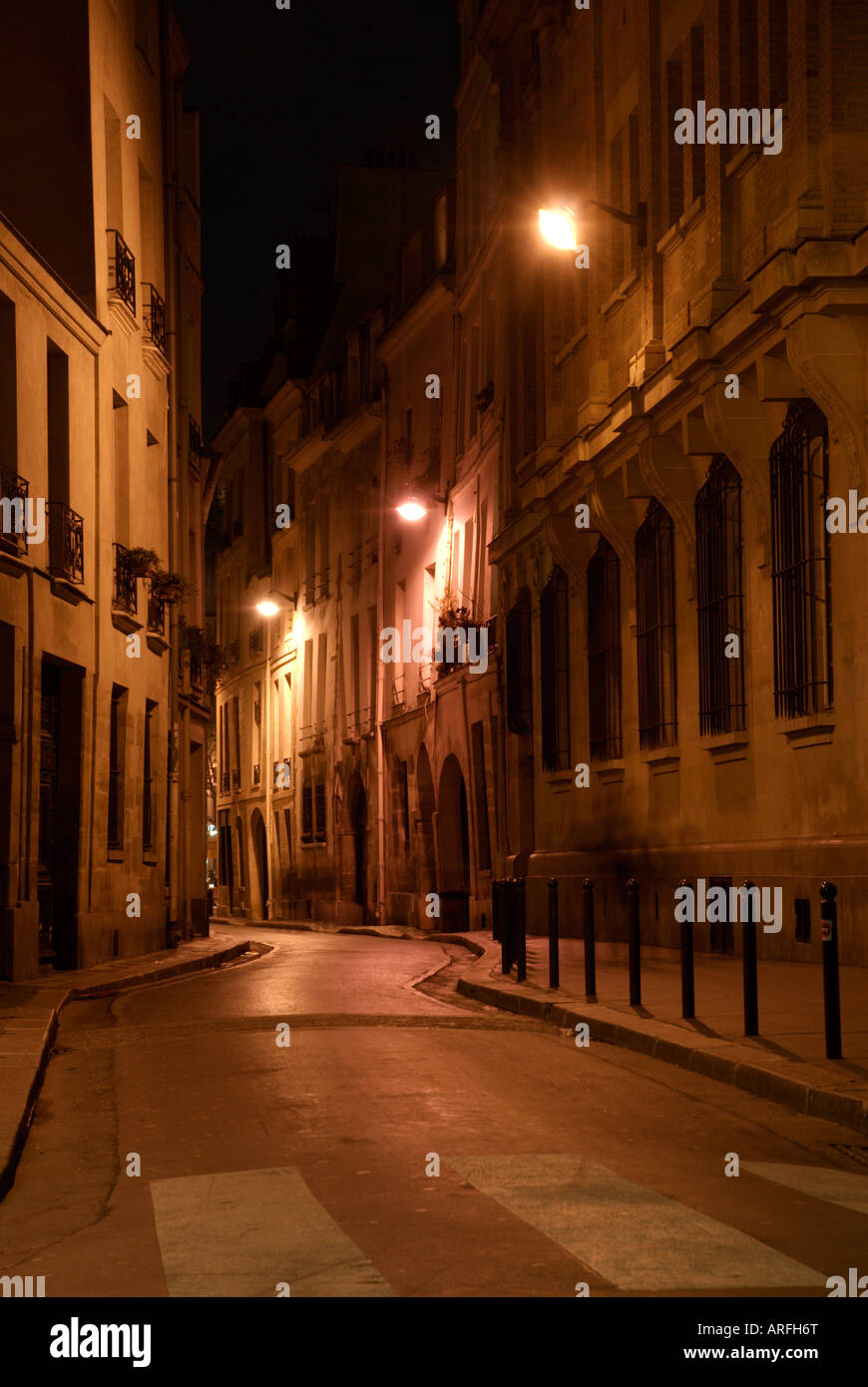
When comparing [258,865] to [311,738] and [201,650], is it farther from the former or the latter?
[201,650]

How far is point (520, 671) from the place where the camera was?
2861cm

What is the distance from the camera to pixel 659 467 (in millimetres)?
20938

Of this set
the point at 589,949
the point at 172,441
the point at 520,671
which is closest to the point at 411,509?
the point at 520,671

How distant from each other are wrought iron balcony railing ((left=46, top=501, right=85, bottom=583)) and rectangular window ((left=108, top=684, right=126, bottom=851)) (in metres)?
2.70

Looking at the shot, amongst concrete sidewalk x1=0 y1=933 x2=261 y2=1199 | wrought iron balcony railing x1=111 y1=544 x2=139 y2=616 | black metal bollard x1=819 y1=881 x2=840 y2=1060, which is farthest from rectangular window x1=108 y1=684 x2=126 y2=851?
black metal bollard x1=819 y1=881 x2=840 y2=1060

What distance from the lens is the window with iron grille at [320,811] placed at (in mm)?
49594

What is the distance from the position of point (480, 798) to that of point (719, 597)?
14.3 meters

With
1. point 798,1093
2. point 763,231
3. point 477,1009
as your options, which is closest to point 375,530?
point 763,231

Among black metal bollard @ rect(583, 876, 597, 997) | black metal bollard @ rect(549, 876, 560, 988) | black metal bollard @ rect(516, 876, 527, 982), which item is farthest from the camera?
black metal bollard @ rect(516, 876, 527, 982)

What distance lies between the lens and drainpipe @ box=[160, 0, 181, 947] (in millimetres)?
26781

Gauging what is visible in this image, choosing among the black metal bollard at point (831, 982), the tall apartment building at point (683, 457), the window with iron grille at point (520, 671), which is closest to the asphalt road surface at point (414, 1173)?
the black metal bollard at point (831, 982)

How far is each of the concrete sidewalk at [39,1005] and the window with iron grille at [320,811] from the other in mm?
21878

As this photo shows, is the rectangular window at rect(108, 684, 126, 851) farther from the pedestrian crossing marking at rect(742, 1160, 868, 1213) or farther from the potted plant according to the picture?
the pedestrian crossing marking at rect(742, 1160, 868, 1213)
